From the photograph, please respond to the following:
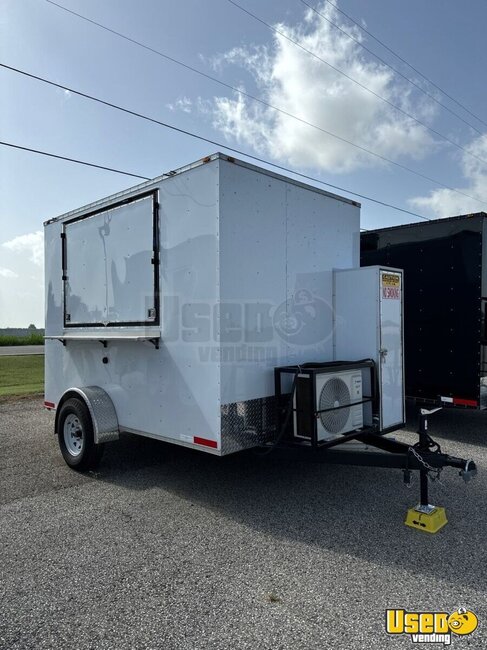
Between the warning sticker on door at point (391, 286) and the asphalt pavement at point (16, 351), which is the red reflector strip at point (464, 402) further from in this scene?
the asphalt pavement at point (16, 351)

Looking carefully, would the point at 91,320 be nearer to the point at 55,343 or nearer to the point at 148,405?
the point at 55,343

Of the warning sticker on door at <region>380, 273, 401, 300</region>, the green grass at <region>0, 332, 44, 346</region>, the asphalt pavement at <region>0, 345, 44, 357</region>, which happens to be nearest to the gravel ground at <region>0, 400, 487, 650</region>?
the warning sticker on door at <region>380, 273, 401, 300</region>

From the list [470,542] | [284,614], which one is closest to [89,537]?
[284,614]

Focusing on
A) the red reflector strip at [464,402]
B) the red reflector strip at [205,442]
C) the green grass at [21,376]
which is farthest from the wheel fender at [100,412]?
the green grass at [21,376]

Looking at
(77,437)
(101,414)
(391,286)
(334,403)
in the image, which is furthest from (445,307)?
(77,437)

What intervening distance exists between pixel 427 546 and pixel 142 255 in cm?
349

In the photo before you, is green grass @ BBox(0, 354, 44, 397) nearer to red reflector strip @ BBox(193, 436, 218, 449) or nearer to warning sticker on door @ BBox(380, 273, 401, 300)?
red reflector strip @ BBox(193, 436, 218, 449)

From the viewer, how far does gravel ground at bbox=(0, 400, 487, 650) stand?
2.47 meters

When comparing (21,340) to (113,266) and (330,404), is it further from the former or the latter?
(330,404)

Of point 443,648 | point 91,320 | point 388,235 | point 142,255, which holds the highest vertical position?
point 388,235

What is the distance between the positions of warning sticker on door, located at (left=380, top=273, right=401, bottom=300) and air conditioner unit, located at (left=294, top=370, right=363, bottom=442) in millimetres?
895

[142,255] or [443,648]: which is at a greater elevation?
[142,255]

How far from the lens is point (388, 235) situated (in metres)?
7.35

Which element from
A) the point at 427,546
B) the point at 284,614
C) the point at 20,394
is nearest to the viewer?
the point at 284,614
